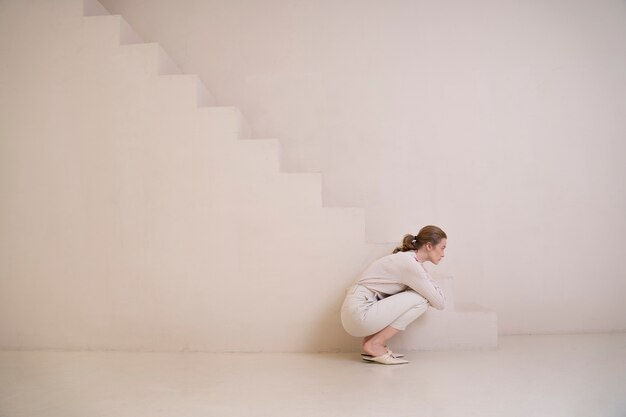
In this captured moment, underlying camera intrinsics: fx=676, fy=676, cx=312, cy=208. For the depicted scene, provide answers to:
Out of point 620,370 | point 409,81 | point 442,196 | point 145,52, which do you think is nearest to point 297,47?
point 409,81

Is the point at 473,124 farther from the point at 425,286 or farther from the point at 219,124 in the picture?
the point at 219,124

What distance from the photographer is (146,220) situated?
4363 mm

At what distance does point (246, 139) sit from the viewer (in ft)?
14.5

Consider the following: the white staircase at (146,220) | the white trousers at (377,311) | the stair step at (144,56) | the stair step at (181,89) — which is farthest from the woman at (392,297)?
the stair step at (144,56)

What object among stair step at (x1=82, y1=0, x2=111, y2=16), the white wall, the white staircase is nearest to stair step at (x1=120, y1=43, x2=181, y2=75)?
the white staircase

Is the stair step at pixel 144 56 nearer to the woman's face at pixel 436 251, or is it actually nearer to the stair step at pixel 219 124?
the stair step at pixel 219 124

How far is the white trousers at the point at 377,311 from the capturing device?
3.79m

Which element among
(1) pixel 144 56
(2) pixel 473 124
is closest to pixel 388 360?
(2) pixel 473 124

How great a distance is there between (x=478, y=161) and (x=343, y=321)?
179cm

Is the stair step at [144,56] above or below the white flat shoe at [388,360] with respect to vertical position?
above

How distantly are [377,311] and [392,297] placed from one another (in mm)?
126

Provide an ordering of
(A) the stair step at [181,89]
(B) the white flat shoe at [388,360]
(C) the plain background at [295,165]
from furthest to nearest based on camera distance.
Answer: (A) the stair step at [181,89] → (C) the plain background at [295,165] → (B) the white flat shoe at [388,360]

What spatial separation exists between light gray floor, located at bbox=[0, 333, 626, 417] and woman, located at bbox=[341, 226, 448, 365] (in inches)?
6.4

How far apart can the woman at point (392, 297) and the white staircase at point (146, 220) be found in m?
0.31
